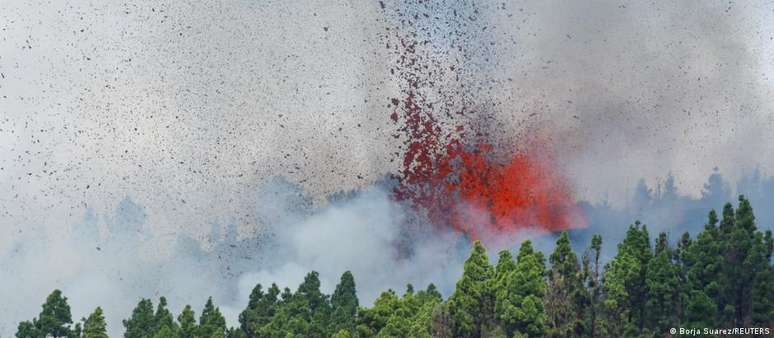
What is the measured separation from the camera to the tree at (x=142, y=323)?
378ft

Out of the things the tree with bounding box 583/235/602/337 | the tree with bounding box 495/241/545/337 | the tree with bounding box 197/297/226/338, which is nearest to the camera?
the tree with bounding box 495/241/545/337

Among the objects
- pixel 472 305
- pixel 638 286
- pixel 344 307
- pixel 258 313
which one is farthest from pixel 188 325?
pixel 638 286

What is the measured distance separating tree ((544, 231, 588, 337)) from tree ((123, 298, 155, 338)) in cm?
3652

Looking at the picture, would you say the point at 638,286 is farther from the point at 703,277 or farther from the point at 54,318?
the point at 54,318

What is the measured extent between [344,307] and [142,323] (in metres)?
17.7

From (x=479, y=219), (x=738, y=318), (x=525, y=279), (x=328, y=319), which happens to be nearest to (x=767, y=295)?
(x=738, y=318)

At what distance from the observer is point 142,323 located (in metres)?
116

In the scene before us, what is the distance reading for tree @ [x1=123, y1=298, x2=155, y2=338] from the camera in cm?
11512

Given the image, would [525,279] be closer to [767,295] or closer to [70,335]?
[767,295]

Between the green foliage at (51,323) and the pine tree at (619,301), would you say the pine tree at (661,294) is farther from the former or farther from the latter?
the green foliage at (51,323)

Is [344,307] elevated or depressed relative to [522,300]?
elevated

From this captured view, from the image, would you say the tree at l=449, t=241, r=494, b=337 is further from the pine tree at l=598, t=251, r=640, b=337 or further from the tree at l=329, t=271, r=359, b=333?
the tree at l=329, t=271, r=359, b=333

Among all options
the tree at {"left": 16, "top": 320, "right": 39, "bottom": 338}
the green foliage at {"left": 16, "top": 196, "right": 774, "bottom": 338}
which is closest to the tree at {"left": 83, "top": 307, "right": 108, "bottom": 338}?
the green foliage at {"left": 16, "top": 196, "right": 774, "bottom": 338}

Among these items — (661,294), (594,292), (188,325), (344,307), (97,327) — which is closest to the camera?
(661,294)
